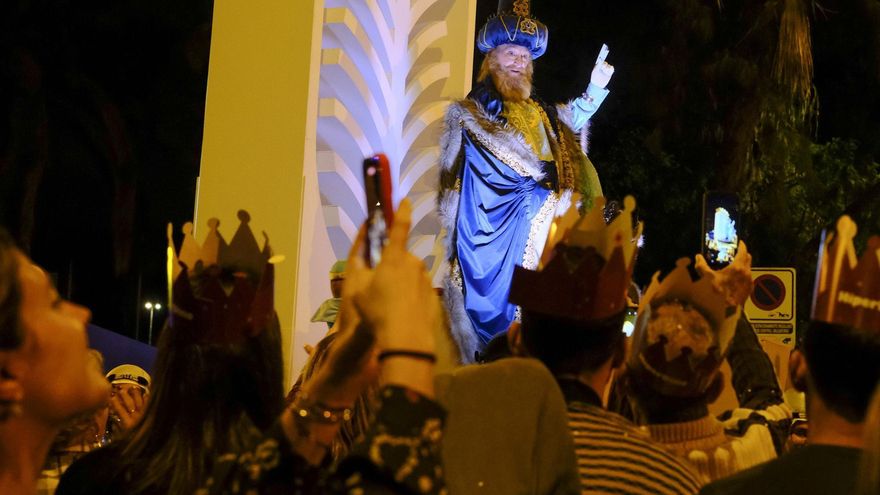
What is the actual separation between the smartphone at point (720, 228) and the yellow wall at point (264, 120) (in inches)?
113

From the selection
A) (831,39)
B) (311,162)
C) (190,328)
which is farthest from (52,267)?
(190,328)

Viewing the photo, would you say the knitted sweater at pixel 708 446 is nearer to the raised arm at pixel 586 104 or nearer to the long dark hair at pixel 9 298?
the long dark hair at pixel 9 298

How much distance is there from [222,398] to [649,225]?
59.0 feet

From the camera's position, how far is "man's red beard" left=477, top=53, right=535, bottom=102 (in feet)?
33.0

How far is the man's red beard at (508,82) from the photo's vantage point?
1005 centimetres

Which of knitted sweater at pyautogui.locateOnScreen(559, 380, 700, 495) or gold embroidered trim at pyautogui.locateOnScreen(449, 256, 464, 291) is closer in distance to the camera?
knitted sweater at pyautogui.locateOnScreen(559, 380, 700, 495)

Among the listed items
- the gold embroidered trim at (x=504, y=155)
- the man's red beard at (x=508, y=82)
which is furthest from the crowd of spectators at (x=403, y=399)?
the man's red beard at (x=508, y=82)

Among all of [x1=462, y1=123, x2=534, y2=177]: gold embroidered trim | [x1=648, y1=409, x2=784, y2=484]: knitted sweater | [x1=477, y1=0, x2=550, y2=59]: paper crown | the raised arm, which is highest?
[x1=477, y1=0, x2=550, y2=59]: paper crown

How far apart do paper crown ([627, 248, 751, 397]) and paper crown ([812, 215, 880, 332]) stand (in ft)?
1.70

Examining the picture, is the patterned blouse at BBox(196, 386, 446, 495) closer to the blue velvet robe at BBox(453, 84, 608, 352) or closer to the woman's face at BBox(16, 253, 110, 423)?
the woman's face at BBox(16, 253, 110, 423)

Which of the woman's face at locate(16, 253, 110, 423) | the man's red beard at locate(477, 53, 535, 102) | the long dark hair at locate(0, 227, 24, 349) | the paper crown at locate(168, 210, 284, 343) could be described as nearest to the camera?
the long dark hair at locate(0, 227, 24, 349)

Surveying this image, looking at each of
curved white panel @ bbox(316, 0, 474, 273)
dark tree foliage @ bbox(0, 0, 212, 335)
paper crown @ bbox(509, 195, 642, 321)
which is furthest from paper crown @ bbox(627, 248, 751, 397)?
dark tree foliage @ bbox(0, 0, 212, 335)

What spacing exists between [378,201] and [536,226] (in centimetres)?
820

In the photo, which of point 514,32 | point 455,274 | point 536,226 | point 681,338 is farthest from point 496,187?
point 681,338
